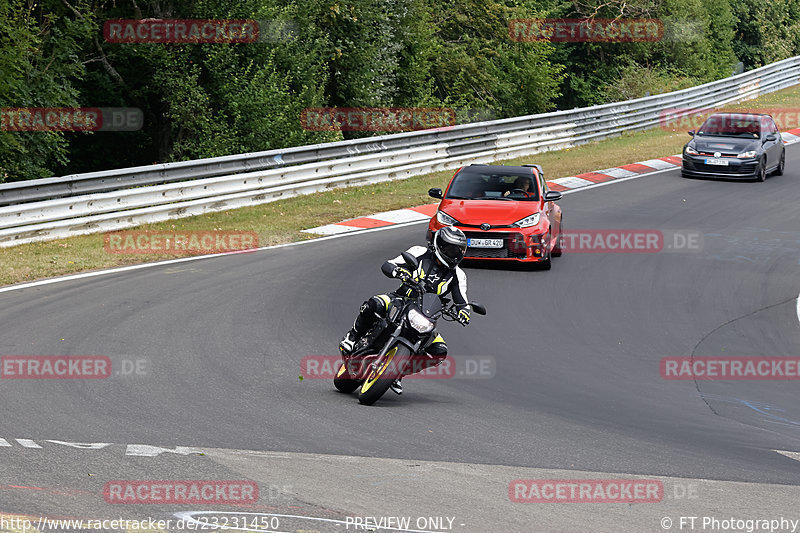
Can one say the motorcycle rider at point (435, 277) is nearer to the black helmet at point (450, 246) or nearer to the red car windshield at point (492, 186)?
the black helmet at point (450, 246)

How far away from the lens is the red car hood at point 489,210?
15828mm

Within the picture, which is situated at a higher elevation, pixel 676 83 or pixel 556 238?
pixel 556 238

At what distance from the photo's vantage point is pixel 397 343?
891cm

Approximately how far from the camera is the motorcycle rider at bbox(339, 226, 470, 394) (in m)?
9.12

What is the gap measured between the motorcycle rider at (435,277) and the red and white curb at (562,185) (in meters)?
9.71

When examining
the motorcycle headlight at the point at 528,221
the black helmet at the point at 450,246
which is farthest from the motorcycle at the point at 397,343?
the motorcycle headlight at the point at 528,221

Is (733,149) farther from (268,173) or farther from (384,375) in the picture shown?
(384,375)

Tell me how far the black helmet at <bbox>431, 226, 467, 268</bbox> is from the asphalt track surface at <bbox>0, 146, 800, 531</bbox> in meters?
1.36

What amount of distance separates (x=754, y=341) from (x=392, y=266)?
5842mm

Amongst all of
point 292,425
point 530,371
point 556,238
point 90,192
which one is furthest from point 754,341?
point 90,192

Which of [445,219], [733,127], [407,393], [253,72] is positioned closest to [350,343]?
[407,393]

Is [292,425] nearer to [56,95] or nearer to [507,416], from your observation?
[507,416]

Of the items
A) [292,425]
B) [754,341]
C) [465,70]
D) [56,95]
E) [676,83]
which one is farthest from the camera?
[676,83]

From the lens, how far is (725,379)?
1112cm
